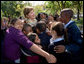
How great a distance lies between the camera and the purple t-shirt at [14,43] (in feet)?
7.27

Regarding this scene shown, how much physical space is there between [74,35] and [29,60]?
687 mm

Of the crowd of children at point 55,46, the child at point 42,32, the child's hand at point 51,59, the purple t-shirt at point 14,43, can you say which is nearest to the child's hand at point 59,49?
the crowd of children at point 55,46

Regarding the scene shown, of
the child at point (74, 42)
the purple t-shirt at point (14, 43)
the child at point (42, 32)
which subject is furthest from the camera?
the child at point (42, 32)

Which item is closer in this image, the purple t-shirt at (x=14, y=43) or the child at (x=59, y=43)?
the purple t-shirt at (x=14, y=43)

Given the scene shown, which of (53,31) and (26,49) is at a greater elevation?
(53,31)

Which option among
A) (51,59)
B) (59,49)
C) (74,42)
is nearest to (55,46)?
(59,49)

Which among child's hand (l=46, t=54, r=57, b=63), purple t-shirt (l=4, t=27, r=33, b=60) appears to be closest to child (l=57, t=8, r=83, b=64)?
child's hand (l=46, t=54, r=57, b=63)

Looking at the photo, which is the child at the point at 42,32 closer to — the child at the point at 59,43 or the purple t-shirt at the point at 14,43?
the child at the point at 59,43

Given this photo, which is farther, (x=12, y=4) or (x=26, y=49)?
(x=12, y=4)

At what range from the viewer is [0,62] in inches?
91.8

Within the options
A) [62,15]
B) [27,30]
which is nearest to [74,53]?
[62,15]

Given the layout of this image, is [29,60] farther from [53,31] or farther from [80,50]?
[80,50]

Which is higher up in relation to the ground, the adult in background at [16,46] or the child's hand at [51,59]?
the adult in background at [16,46]

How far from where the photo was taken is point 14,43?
2.27 meters
